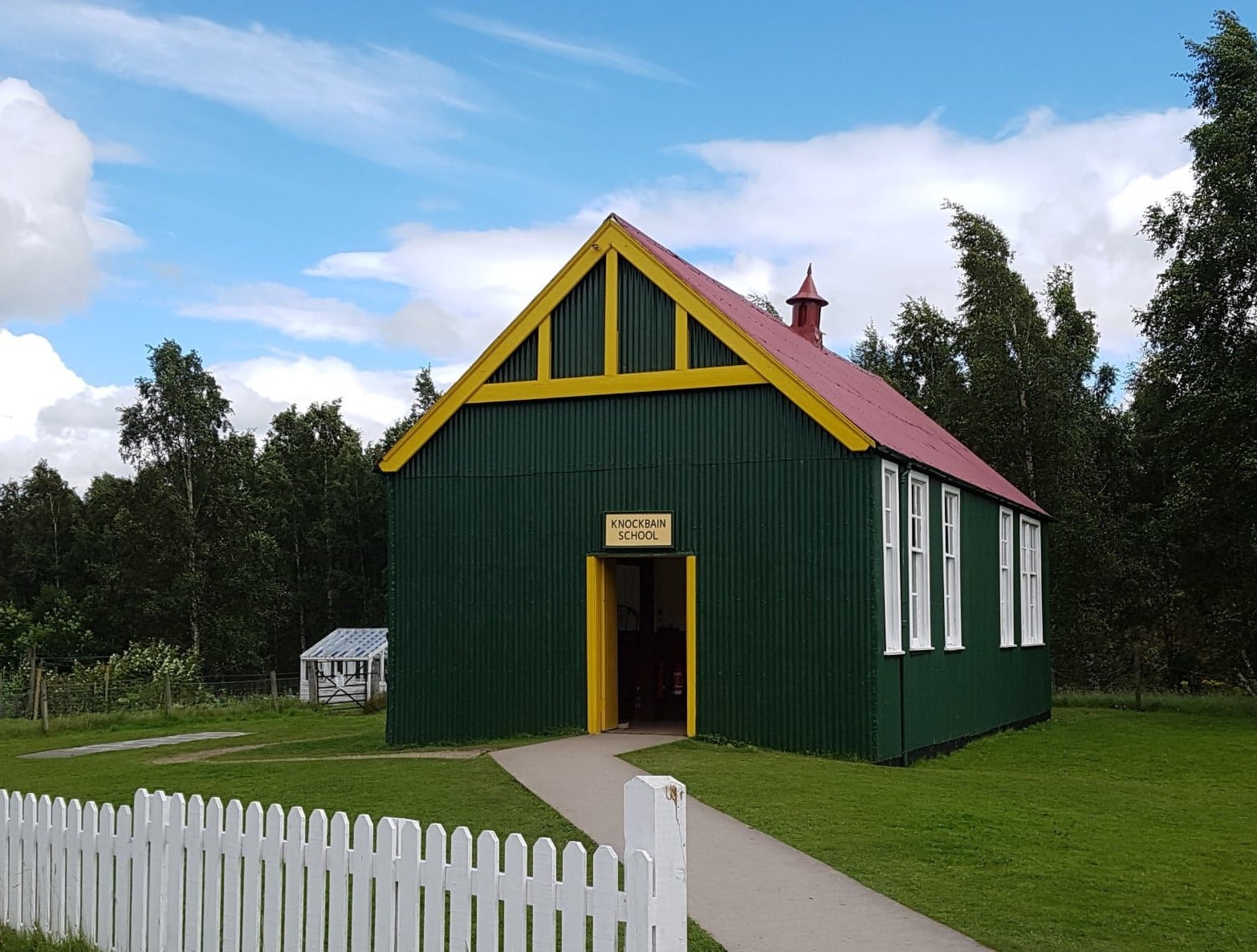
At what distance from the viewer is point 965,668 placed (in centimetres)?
2309

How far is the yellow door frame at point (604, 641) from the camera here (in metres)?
19.2

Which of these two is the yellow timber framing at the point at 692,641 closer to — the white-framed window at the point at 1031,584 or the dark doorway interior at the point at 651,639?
the dark doorway interior at the point at 651,639

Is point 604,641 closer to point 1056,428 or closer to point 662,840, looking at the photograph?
point 662,840

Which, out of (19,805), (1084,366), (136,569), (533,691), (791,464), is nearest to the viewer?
(19,805)

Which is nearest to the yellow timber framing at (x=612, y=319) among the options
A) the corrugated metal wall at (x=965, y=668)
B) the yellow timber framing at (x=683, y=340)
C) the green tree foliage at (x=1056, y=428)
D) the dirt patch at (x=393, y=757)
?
the yellow timber framing at (x=683, y=340)

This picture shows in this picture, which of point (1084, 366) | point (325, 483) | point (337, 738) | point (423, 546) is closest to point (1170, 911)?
point (423, 546)

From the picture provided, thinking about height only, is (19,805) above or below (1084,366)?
below

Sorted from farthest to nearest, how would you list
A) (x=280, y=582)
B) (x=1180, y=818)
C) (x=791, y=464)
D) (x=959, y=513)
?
(x=280, y=582) < (x=959, y=513) < (x=791, y=464) < (x=1180, y=818)

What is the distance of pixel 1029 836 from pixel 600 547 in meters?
9.18

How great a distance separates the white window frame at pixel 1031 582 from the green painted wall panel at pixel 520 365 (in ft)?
Result: 40.3

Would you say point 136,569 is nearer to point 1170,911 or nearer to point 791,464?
point 791,464

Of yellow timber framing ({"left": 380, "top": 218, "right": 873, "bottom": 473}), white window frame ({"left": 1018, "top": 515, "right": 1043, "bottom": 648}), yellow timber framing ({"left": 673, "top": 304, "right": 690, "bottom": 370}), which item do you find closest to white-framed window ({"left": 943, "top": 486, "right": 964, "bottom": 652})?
yellow timber framing ({"left": 380, "top": 218, "right": 873, "bottom": 473})

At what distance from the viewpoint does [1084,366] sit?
135 ft

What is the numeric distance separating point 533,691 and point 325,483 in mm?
46462
